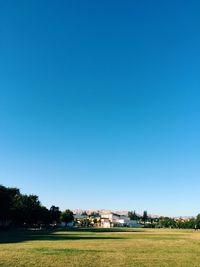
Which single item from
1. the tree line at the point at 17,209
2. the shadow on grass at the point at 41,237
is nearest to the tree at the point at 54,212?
the tree line at the point at 17,209

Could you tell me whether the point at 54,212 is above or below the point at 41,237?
above

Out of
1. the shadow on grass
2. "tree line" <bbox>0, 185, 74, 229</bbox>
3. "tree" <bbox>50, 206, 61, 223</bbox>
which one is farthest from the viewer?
"tree" <bbox>50, 206, 61, 223</bbox>

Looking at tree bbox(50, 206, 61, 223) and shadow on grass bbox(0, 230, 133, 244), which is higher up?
tree bbox(50, 206, 61, 223)

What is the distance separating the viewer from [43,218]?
14788 centimetres

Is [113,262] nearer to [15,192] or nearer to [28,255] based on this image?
[28,255]

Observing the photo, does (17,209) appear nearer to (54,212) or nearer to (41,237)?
(41,237)

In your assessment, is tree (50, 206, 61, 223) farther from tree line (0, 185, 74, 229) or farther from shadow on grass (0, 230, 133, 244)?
shadow on grass (0, 230, 133, 244)

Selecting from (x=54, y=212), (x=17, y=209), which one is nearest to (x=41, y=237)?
(x=17, y=209)

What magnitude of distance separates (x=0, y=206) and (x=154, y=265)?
76230 millimetres

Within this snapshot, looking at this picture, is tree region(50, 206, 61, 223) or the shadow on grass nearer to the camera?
the shadow on grass

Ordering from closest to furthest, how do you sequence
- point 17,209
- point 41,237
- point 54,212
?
point 41,237, point 17,209, point 54,212

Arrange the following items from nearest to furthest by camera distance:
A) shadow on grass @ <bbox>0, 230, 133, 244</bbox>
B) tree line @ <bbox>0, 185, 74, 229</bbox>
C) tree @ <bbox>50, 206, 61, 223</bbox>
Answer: shadow on grass @ <bbox>0, 230, 133, 244</bbox>, tree line @ <bbox>0, 185, 74, 229</bbox>, tree @ <bbox>50, 206, 61, 223</bbox>

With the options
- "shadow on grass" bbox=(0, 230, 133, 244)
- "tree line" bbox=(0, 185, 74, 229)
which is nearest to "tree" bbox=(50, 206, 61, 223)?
"tree line" bbox=(0, 185, 74, 229)

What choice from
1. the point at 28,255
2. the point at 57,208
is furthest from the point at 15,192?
the point at 28,255
